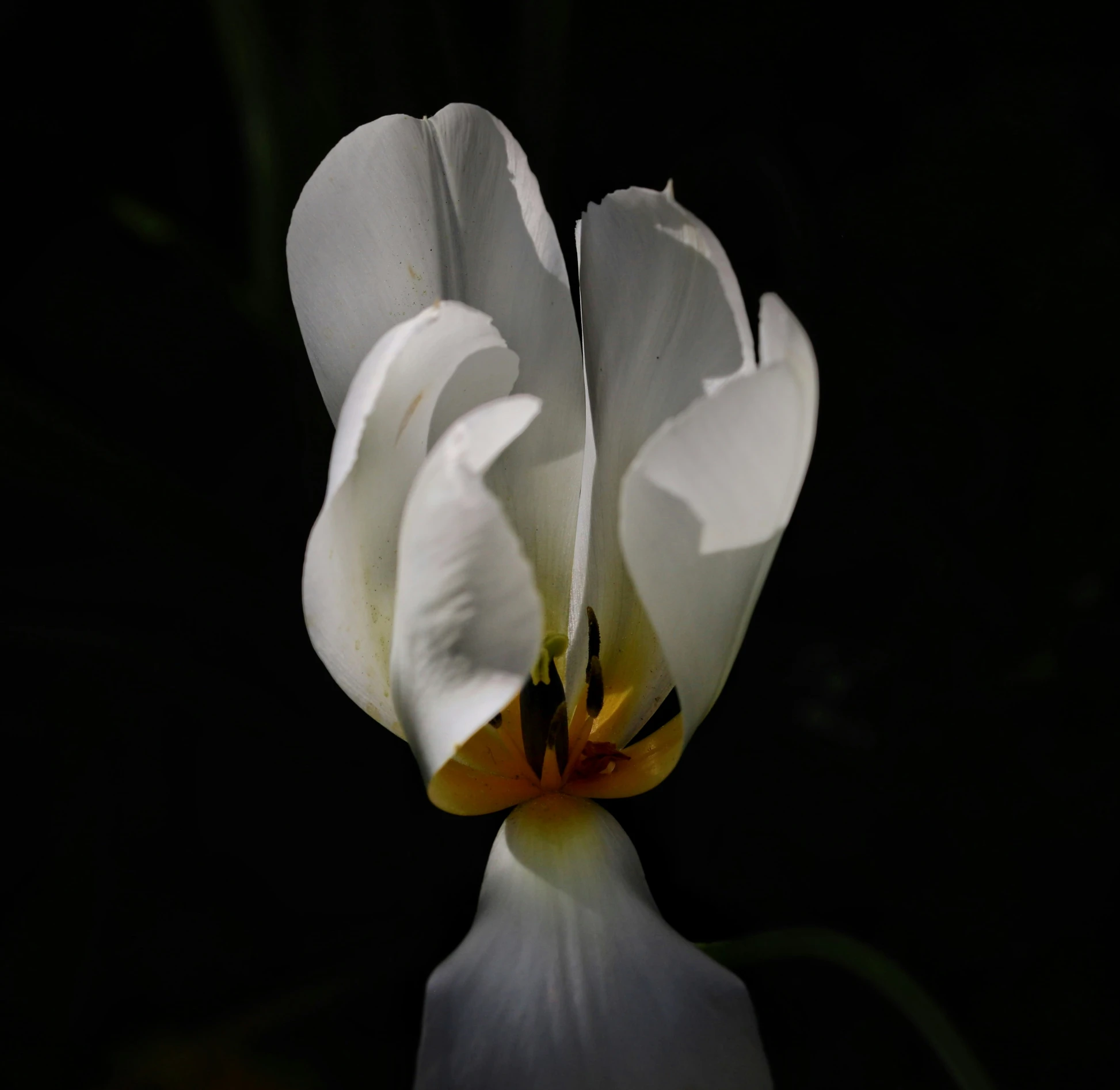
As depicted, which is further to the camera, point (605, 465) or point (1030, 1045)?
point (1030, 1045)

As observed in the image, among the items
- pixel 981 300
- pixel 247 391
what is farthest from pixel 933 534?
pixel 247 391

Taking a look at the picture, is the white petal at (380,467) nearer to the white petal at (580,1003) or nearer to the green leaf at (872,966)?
the white petal at (580,1003)

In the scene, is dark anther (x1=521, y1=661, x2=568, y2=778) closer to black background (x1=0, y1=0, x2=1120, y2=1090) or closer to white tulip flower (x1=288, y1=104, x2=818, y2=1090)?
white tulip flower (x1=288, y1=104, x2=818, y2=1090)

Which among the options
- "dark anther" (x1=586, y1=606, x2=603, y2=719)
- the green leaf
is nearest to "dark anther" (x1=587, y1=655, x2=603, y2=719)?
"dark anther" (x1=586, y1=606, x2=603, y2=719)

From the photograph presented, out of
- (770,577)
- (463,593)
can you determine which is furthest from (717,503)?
(770,577)

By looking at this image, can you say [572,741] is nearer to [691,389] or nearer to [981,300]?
[691,389]

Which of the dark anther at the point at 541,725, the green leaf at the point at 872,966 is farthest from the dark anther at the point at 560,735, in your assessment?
the green leaf at the point at 872,966

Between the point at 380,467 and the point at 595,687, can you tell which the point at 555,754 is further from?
the point at 380,467

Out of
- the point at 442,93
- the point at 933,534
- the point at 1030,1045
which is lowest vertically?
the point at 1030,1045
